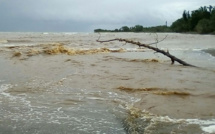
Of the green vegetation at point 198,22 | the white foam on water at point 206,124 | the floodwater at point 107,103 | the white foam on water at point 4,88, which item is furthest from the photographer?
the green vegetation at point 198,22

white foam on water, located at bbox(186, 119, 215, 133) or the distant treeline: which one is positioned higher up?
the distant treeline

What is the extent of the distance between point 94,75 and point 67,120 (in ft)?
15.8

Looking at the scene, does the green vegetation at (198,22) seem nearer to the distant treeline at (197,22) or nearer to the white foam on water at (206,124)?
the distant treeline at (197,22)

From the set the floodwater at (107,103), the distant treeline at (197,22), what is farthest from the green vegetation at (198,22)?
the floodwater at (107,103)

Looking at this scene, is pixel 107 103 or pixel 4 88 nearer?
pixel 107 103

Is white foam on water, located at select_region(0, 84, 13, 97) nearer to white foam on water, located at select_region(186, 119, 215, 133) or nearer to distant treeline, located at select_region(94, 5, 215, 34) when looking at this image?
white foam on water, located at select_region(186, 119, 215, 133)

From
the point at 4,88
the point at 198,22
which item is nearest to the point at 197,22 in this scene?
the point at 198,22

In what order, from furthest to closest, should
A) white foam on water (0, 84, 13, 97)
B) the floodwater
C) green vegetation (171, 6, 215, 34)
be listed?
green vegetation (171, 6, 215, 34) < white foam on water (0, 84, 13, 97) < the floodwater

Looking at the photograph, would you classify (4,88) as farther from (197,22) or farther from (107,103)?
(197,22)

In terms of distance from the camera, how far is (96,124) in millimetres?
4410

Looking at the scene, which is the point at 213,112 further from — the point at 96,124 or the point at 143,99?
the point at 96,124

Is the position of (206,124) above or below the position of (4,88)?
below

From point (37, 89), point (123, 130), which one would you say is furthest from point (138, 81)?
point (123, 130)

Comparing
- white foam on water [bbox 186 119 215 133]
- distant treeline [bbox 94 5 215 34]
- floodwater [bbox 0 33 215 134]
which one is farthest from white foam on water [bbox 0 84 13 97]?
distant treeline [bbox 94 5 215 34]
